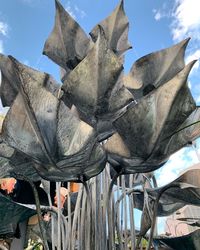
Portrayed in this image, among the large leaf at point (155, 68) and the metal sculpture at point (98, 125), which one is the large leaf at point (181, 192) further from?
the large leaf at point (155, 68)

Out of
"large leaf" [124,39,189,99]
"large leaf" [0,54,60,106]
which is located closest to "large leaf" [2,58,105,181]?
"large leaf" [0,54,60,106]

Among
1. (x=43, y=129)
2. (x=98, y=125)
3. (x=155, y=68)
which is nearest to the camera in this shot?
(x=43, y=129)

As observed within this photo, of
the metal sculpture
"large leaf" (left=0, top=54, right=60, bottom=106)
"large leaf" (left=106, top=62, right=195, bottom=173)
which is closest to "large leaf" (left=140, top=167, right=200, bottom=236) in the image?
the metal sculpture

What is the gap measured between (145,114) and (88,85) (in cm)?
11

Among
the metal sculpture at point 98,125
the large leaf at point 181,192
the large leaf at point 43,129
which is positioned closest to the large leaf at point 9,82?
the metal sculpture at point 98,125

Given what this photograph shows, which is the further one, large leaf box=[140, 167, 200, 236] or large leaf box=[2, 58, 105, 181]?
large leaf box=[140, 167, 200, 236]

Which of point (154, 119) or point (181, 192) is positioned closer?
point (154, 119)

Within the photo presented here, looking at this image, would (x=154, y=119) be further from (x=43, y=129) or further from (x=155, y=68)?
(x=155, y=68)

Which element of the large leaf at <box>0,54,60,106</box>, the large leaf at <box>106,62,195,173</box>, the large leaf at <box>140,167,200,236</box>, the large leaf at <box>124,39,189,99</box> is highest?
the large leaf at <box>124,39,189,99</box>

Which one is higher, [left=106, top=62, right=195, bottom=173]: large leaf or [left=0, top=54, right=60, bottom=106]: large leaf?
[left=0, top=54, right=60, bottom=106]: large leaf

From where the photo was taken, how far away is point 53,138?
458mm

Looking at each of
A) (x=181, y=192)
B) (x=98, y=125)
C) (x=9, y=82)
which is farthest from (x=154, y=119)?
(x=9, y=82)

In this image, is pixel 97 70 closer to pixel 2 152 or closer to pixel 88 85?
pixel 88 85

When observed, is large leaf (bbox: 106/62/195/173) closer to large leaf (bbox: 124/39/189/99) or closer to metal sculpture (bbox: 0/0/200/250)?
metal sculpture (bbox: 0/0/200/250)
